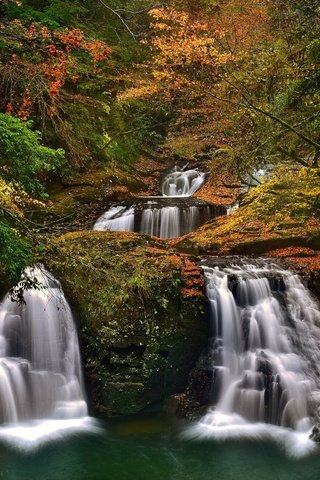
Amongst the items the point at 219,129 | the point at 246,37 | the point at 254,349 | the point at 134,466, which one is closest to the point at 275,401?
the point at 254,349

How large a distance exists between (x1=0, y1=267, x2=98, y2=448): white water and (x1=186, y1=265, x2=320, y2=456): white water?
1.99 meters

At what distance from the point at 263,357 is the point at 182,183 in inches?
410

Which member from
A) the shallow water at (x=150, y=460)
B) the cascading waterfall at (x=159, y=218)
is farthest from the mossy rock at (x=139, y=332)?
the cascading waterfall at (x=159, y=218)

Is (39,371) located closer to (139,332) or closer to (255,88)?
(139,332)

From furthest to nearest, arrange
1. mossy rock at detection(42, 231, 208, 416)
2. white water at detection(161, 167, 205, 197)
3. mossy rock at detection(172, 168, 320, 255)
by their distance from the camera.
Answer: white water at detection(161, 167, 205, 197) → mossy rock at detection(172, 168, 320, 255) → mossy rock at detection(42, 231, 208, 416)

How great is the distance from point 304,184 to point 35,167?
5924 millimetres

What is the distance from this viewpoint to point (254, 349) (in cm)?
821

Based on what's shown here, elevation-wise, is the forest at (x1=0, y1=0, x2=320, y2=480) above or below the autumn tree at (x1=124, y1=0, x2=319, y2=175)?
below

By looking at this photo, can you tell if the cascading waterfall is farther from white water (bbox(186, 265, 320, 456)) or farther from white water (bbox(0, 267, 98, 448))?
white water (bbox(0, 267, 98, 448))

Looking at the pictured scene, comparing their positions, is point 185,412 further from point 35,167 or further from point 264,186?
point 264,186

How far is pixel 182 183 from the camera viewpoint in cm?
1748

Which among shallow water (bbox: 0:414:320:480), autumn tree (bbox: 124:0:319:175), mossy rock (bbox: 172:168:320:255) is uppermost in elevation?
autumn tree (bbox: 124:0:319:175)

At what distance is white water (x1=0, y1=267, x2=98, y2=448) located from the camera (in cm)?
688

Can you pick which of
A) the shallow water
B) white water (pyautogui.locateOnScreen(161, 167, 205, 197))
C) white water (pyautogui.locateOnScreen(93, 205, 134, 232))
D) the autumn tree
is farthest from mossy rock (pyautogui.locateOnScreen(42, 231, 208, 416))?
white water (pyautogui.locateOnScreen(161, 167, 205, 197))
